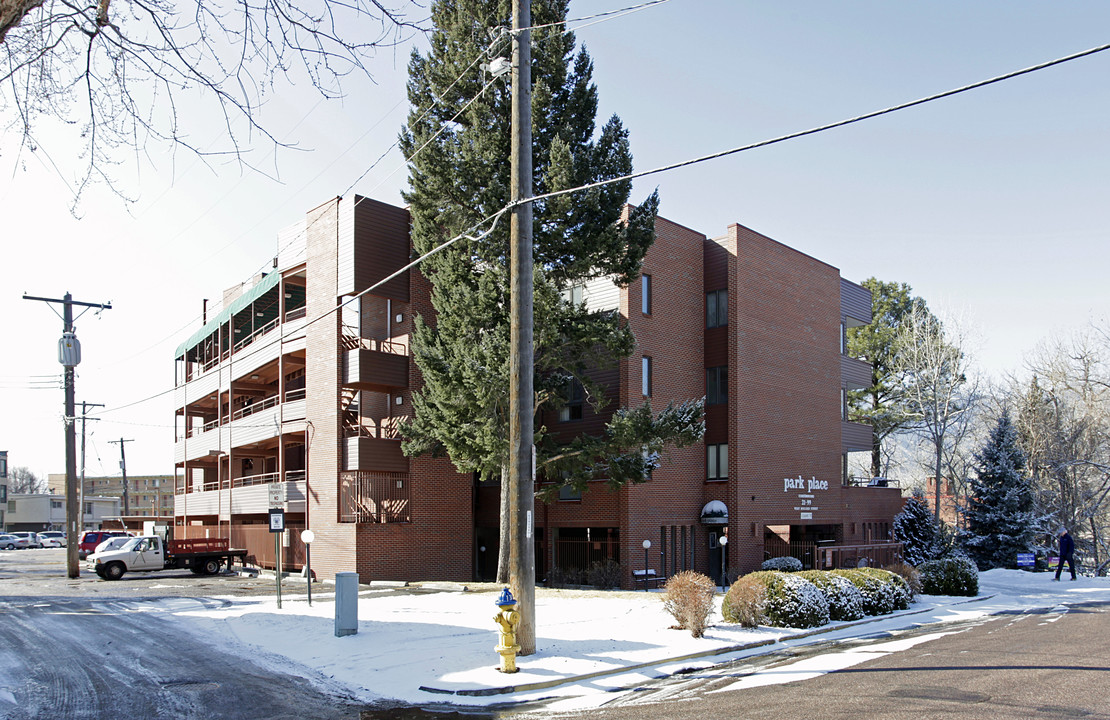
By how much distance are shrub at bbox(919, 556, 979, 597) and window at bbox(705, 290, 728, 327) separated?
465 inches

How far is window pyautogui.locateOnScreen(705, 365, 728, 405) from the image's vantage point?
105 ft

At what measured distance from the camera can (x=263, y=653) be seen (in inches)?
569

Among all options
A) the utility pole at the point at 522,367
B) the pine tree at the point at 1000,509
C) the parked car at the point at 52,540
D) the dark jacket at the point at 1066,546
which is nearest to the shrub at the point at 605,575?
the utility pole at the point at 522,367

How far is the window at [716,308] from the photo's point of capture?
32250mm

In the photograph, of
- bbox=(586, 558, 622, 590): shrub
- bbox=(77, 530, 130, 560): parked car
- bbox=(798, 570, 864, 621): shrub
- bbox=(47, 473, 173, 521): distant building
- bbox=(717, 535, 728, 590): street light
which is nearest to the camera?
bbox=(798, 570, 864, 621): shrub

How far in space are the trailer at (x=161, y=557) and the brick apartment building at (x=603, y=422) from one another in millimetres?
1753

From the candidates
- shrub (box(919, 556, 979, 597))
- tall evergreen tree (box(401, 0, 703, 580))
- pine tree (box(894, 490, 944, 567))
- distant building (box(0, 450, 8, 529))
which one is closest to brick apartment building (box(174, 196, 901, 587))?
tall evergreen tree (box(401, 0, 703, 580))

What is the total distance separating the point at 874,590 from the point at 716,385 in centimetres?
1406

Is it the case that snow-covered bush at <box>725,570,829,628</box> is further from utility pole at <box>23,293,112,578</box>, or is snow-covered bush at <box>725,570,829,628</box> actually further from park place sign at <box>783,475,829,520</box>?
utility pole at <box>23,293,112,578</box>

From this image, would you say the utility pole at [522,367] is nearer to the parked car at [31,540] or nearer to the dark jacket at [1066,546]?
the dark jacket at [1066,546]

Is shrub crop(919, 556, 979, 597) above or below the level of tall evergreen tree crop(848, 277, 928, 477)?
below

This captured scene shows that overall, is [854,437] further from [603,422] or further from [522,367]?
[522,367]

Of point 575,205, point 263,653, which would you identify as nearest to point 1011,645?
point 263,653

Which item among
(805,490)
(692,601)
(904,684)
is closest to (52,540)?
(805,490)
